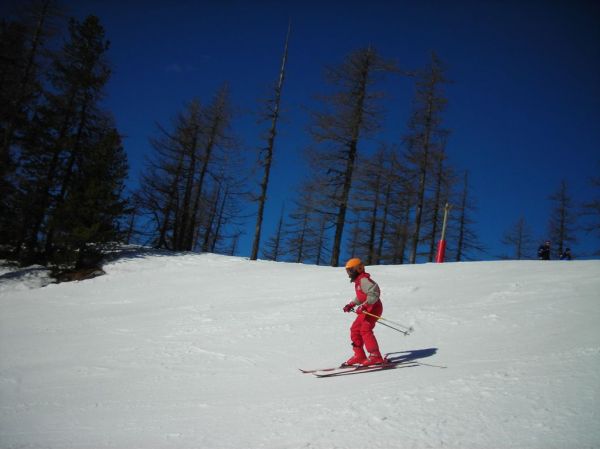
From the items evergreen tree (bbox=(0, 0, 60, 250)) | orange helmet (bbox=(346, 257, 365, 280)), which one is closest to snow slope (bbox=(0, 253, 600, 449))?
orange helmet (bbox=(346, 257, 365, 280))

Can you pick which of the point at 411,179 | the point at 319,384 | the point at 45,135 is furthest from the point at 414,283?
the point at 45,135

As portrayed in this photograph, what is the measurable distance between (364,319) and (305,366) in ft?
4.34

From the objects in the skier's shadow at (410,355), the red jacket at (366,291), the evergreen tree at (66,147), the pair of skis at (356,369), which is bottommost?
the pair of skis at (356,369)

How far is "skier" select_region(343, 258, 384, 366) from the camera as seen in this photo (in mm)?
5375

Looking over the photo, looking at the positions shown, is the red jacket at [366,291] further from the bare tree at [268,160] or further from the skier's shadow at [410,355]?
the bare tree at [268,160]

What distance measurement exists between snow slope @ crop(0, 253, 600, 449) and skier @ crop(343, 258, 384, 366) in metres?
0.55

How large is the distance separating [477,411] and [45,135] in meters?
23.4

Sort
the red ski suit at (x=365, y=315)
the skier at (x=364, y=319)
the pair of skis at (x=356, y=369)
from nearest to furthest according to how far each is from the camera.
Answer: the pair of skis at (x=356, y=369), the skier at (x=364, y=319), the red ski suit at (x=365, y=315)

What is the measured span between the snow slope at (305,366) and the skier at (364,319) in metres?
0.55

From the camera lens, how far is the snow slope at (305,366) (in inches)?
124

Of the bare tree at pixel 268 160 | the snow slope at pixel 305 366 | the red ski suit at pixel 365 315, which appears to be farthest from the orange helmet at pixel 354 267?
the bare tree at pixel 268 160

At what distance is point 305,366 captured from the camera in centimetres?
Result: 582

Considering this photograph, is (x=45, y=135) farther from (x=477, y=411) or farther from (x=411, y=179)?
(x=477, y=411)

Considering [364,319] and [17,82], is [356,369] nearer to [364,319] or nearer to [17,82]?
[364,319]
